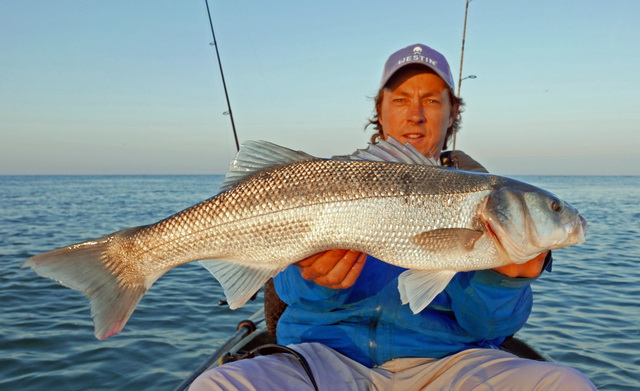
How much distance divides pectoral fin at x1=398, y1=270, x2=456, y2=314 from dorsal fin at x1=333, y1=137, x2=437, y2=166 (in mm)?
618

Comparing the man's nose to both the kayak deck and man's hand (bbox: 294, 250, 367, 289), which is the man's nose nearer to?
man's hand (bbox: 294, 250, 367, 289)

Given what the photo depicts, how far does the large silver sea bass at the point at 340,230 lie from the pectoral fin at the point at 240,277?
1cm

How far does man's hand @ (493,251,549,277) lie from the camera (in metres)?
2.54

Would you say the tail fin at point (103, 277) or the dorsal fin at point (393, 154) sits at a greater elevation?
the dorsal fin at point (393, 154)

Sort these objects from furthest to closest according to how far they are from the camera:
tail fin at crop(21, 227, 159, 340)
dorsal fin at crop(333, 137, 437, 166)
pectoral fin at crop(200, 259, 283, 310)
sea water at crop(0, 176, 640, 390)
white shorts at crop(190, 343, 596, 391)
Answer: sea water at crop(0, 176, 640, 390)
dorsal fin at crop(333, 137, 437, 166)
pectoral fin at crop(200, 259, 283, 310)
tail fin at crop(21, 227, 159, 340)
white shorts at crop(190, 343, 596, 391)

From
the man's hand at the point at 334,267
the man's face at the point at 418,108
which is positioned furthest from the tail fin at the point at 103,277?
the man's face at the point at 418,108

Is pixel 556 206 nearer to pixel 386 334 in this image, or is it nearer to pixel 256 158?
pixel 386 334

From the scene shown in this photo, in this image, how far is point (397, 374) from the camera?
271 centimetres

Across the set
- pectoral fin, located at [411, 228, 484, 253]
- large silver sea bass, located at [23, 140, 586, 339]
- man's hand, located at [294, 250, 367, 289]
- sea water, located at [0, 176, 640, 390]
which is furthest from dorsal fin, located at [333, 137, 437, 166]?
sea water, located at [0, 176, 640, 390]

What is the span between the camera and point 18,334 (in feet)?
20.0

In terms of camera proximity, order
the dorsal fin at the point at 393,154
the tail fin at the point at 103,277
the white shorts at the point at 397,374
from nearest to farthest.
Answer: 1. the white shorts at the point at 397,374
2. the tail fin at the point at 103,277
3. the dorsal fin at the point at 393,154

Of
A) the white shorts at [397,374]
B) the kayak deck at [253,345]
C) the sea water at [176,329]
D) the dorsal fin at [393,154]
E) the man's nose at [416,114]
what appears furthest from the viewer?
the sea water at [176,329]

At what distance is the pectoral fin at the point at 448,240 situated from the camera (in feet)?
7.80

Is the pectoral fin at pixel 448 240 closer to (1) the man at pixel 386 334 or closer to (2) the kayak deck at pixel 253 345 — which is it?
(1) the man at pixel 386 334
